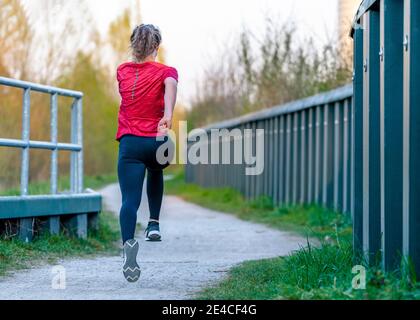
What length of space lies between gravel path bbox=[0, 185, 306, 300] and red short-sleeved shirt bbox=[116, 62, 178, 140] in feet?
3.34

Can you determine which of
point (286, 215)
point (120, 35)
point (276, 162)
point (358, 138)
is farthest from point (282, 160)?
point (120, 35)

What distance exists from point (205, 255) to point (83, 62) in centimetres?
1525

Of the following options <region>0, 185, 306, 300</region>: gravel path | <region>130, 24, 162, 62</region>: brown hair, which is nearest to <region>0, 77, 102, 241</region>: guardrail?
<region>0, 185, 306, 300</region>: gravel path

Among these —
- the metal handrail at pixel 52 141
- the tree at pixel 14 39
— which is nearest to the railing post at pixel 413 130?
the metal handrail at pixel 52 141

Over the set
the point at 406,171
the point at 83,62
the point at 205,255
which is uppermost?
the point at 83,62

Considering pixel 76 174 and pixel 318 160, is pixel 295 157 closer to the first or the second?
pixel 318 160

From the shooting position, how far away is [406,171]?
5426 millimetres

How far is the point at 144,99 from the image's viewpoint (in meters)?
6.81

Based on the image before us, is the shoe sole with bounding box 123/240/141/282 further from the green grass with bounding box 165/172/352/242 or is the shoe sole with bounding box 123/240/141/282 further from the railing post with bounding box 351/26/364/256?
the green grass with bounding box 165/172/352/242

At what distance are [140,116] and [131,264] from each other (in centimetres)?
A: 101

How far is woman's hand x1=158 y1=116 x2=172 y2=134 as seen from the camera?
665cm
